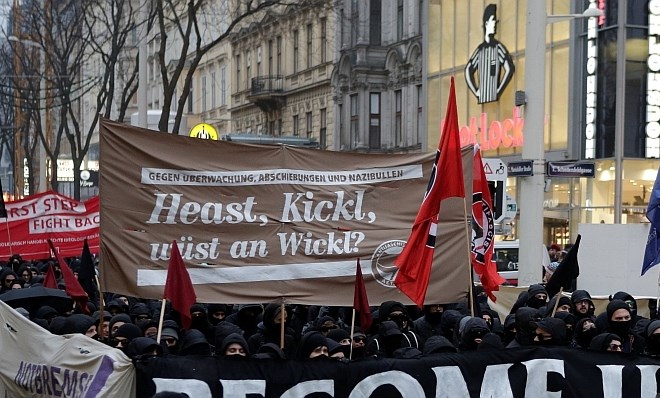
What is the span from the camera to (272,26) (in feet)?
163

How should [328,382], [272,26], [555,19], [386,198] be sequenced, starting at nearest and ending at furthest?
[328,382]
[386,198]
[555,19]
[272,26]

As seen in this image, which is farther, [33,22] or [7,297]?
[33,22]

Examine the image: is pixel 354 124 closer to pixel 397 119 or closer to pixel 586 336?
pixel 397 119

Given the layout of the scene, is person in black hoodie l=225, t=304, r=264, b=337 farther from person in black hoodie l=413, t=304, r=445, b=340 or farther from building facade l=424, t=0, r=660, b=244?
building facade l=424, t=0, r=660, b=244

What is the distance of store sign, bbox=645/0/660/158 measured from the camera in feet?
89.2

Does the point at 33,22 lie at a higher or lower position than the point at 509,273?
higher

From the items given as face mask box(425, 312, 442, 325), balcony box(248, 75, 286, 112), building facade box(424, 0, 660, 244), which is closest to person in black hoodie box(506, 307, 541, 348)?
face mask box(425, 312, 442, 325)

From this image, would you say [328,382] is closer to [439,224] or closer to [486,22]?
[439,224]

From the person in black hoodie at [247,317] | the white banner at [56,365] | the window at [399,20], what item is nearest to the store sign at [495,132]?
the window at [399,20]

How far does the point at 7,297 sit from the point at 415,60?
26212 mm

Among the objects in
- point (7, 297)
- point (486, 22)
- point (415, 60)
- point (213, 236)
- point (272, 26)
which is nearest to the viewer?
point (213, 236)

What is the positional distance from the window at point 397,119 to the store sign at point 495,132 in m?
4.81

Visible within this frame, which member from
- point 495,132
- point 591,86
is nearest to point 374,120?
point 495,132

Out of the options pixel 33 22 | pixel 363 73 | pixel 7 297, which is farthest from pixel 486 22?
pixel 7 297
